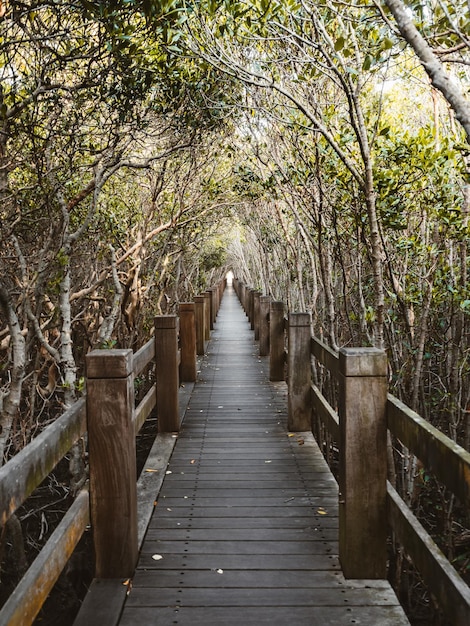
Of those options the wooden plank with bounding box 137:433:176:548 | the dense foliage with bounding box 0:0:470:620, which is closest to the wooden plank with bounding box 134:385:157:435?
Result: the wooden plank with bounding box 137:433:176:548

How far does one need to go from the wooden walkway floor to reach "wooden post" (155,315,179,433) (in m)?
0.33

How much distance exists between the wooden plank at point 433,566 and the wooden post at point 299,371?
9.33 feet

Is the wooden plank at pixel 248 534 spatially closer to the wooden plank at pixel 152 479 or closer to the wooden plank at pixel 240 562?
the wooden plank at pixel 152 479

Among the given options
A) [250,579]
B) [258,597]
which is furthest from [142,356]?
[258,597]

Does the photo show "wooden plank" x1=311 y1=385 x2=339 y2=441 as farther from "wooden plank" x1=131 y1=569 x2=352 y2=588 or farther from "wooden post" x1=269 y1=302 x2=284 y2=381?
"wooden post" x1=269 y1=302 x2=284 y2=381

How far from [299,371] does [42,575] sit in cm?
398

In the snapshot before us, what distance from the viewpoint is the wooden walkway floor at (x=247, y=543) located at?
2.94 metres

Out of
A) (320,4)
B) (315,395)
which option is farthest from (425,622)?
(320,4)

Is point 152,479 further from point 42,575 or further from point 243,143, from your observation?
point 243,143

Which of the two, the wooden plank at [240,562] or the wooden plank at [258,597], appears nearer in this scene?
the wooden plank at [258,597]

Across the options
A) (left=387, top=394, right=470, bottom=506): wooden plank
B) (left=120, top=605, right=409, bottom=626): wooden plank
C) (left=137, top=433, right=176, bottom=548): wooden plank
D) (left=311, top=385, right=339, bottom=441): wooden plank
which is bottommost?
(left=120, top=605, right=409, bottom=626): wooden plank

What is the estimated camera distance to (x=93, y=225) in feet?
35.8

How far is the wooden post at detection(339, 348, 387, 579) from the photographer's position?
307 cm

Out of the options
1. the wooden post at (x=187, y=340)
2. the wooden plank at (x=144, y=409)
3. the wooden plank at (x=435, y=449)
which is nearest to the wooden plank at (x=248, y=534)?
the wooden plank at (x=144, y=409)
